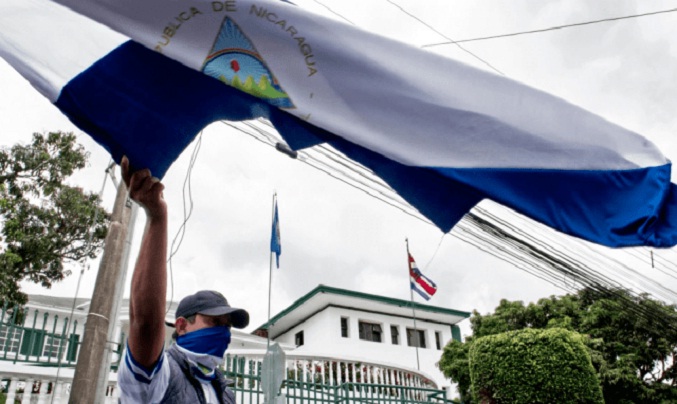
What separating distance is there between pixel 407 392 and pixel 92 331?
21.8ft

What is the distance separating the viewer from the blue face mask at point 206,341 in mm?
2060

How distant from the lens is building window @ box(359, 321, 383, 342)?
28750 mm

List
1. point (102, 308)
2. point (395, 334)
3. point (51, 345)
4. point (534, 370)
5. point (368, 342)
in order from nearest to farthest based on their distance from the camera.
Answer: point (102, 308), point (51, 345), point (534, 370), point (368, 342), point (395, 334)

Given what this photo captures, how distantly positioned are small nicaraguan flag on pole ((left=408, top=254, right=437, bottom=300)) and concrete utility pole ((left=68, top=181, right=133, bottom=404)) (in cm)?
1095

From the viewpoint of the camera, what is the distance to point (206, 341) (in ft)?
6.83

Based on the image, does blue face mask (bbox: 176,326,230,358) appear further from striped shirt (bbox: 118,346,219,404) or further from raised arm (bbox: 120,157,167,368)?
raised arm (bbox: 120,157,167,368)

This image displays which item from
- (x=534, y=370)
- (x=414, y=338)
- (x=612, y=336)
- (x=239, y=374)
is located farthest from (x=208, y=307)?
(x=414, y=338)

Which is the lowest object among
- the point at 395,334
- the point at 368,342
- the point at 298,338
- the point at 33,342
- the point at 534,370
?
the point at 33,342

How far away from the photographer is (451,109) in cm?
165

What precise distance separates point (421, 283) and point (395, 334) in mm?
15073

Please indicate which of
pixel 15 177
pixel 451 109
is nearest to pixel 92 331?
pixel 451 109

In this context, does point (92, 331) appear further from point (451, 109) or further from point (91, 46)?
point (451, 109)

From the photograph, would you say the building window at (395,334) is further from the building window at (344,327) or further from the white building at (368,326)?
the building window at (344,327)

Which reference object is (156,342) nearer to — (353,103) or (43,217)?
(353,103)
